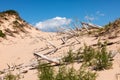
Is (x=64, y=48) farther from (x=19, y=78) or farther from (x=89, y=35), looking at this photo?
(x=19, y=78)

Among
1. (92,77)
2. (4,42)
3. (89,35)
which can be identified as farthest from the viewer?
(4,42)

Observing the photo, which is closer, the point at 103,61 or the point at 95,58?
the point at 103,61

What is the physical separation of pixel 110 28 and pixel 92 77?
702 centimetres

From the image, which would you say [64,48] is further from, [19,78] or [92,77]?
[92,77]

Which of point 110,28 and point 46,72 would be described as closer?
point 46,72

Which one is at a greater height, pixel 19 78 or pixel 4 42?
pixel 4 42

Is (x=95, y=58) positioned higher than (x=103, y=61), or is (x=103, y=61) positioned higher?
(x=95, y=58)

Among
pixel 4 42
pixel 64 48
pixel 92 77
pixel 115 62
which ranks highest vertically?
pixel 4 42

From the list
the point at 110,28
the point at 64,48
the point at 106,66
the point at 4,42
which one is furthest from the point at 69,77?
the point at 4,42

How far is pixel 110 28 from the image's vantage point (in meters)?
14.8

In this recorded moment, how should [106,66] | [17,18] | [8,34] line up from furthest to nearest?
[17,18] < [8,34] < [106,66]

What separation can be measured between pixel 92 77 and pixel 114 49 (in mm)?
3437

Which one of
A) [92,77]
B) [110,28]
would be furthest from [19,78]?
[110,28]

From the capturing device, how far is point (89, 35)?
1620 centimetres
